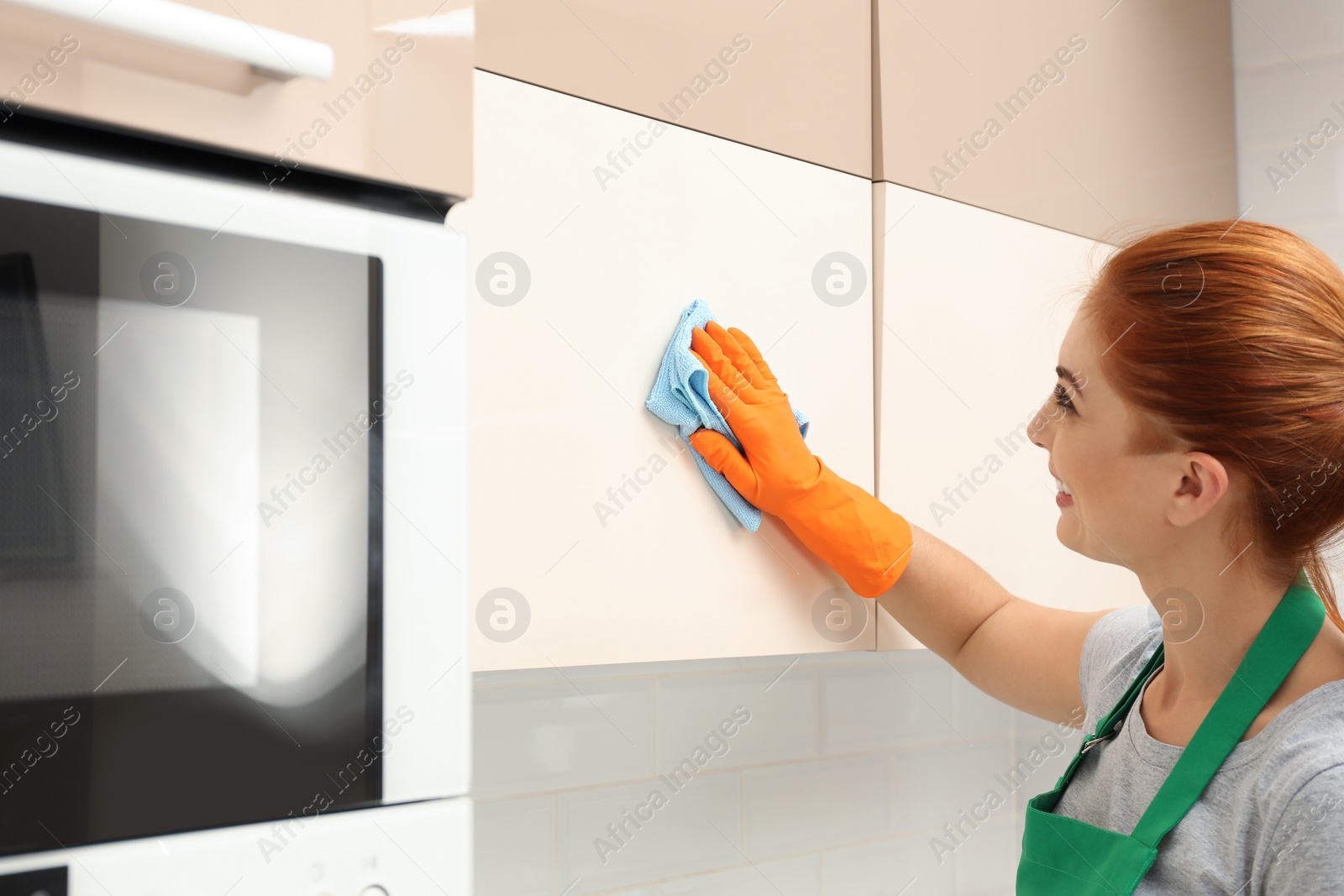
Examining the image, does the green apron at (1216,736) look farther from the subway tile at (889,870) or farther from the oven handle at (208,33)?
the oven handle at (208,33)

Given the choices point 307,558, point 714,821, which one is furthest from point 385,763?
point 714,821

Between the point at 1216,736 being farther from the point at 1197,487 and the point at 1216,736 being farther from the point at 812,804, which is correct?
the point at 812,804

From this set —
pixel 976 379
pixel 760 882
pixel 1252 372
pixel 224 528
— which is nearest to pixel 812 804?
pixel 760 882

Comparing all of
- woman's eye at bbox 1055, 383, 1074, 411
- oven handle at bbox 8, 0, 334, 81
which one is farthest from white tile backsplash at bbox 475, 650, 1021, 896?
oven handle at bbox 8, 0, 334, 81

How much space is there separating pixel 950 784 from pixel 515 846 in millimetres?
807

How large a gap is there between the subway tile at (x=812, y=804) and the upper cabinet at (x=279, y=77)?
3.48 ft

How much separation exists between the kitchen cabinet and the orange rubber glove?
0.09 m

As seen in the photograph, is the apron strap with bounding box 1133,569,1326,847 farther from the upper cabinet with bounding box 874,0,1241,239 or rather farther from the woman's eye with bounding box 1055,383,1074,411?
the upper cabinet with bounding box 874,0,1241,239

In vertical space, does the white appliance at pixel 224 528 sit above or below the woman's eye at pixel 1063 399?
below

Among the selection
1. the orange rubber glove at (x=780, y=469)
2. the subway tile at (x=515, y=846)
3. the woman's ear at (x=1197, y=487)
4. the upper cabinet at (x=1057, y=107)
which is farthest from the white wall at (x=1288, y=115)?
the subway tile at (x=515, y=846)

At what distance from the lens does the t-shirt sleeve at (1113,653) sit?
1033 mm

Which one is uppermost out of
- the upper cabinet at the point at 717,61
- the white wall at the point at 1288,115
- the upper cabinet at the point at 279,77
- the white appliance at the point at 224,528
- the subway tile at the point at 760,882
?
the white wall at the point at 1288,115

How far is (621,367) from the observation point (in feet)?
2.75

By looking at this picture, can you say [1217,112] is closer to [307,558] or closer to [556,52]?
[556,52]
